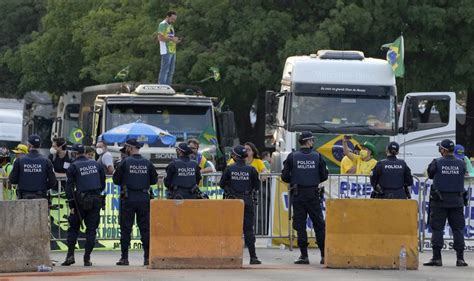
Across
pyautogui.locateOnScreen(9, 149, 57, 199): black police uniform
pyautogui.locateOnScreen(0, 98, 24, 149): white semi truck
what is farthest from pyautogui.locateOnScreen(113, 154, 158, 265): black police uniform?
pyautogui.locateOnScreen(0, 98, 24, 149): white semi truck

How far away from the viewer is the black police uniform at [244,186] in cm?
1692

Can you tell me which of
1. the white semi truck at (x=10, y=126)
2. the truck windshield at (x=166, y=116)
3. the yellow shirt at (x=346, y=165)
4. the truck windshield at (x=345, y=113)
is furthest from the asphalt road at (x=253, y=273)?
the white semi truck at (x=10, y=126)

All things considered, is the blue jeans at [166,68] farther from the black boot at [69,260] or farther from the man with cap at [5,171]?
the black boot at [69,260]

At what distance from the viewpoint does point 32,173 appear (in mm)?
16547

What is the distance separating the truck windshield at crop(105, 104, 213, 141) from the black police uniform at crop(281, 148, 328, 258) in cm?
713

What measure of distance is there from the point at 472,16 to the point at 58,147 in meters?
16.4

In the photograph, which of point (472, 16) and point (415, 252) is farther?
point (472, 16)

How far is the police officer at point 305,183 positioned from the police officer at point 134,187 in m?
1.88

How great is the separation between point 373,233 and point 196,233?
2.28 m

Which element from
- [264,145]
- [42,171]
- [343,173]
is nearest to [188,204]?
[42,171]

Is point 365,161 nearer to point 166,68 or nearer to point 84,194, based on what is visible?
point 84,194

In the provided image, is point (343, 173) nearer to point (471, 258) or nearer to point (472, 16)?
point (471, 258)

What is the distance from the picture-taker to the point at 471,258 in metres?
18.9

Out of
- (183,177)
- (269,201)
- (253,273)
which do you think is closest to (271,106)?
(269,201)
